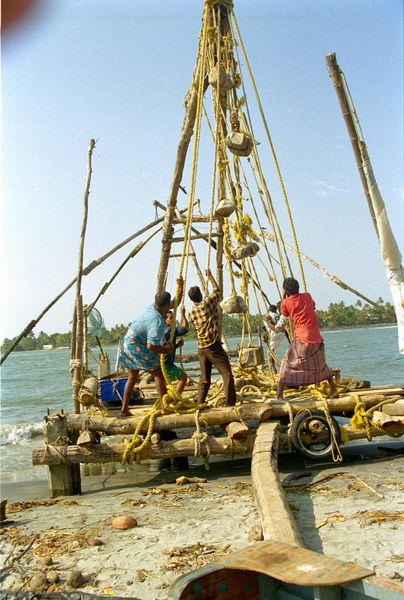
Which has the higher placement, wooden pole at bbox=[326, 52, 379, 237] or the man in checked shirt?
wooden pole at bbox=[326, 52, 379, 237]

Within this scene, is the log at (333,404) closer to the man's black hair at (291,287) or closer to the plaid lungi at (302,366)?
the plaid lungi at (302,366)

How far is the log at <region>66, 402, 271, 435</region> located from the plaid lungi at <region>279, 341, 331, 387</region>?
53 centimetres

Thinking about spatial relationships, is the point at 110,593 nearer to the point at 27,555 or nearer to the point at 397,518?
the point at 27,555

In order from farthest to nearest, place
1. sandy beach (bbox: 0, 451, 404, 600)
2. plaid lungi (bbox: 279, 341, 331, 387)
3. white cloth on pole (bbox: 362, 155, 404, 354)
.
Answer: plaid lungi (bbox: 279, 341, 331, 387)
white cloth on pole (bbox: 362, 155, 404, 354)
sandy beach (bbox: 0, 451, 404, 600)

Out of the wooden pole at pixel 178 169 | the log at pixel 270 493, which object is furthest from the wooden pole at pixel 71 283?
the log at pixel 270 493

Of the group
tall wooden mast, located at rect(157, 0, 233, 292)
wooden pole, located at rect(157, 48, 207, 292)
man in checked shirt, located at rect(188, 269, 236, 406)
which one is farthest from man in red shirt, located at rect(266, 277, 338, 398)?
wooden pole, located at rect(157, 48, 207, 292)

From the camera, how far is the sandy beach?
3533 mm

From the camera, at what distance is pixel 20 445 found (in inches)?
495

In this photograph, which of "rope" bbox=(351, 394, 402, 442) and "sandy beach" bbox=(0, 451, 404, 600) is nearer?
"sandy beach" bbox=(0, 451, 404, 600)

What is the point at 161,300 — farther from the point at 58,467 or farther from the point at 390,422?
the point at 390,422

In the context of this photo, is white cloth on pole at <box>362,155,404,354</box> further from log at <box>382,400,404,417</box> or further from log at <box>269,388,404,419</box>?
log at <box>269,388,404,419</box>

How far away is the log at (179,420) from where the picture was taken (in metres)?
6.24

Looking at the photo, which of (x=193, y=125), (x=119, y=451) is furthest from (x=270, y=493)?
Result: (x=193, y=125)

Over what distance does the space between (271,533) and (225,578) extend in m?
1.25
